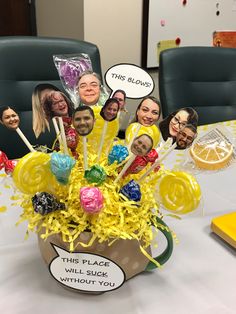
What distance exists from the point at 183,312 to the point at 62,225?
235 mm

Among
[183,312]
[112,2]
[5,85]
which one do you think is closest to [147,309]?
[183,312]

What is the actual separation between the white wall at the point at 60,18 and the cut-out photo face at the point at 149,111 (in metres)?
1.82

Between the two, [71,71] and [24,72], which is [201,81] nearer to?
[24,72]

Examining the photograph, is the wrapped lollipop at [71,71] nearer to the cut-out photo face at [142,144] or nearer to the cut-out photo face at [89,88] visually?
the cut-out photo face at [89,88]

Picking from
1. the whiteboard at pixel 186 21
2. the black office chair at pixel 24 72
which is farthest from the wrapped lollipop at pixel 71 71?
the whiteboard at pixel 186 21

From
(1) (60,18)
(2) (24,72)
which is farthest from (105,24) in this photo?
(2) (24,72)

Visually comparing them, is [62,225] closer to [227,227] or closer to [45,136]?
[227,227]

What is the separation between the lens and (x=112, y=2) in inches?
88.4

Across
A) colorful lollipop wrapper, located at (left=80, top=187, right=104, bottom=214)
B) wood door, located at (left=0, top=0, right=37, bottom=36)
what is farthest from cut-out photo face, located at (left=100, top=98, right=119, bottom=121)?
wood door, located at (left=0, top=0, right=37, bottom=36)

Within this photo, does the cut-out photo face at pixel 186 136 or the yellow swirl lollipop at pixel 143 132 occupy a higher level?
the cut-out photo face at pixel 186 136

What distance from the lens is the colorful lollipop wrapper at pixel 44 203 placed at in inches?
19.4

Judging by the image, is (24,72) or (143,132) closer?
(143,132)

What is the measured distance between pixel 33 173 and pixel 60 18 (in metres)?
2.18

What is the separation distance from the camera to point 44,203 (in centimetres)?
49
